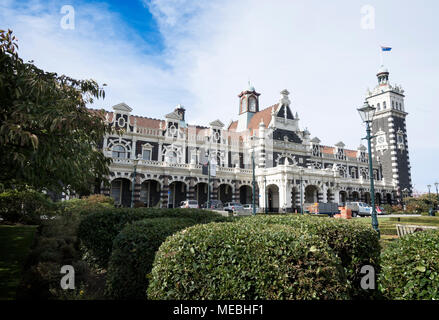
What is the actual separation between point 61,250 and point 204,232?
720 centimetres

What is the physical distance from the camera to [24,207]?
17.6m

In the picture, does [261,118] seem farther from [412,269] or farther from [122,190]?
[412,269]

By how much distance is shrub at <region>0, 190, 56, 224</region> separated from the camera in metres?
17.0

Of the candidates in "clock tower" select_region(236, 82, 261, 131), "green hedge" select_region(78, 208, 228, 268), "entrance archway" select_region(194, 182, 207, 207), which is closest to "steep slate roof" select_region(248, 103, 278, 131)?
"clock tower" select_region(236, 82, 261, 131)

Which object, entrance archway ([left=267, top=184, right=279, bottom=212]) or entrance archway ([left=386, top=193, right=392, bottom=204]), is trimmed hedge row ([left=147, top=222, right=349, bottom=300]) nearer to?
entrance archway ([left=267, top=184, right=279, bottom=212])

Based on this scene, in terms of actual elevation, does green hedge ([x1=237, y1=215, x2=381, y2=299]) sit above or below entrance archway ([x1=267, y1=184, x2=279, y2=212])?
below

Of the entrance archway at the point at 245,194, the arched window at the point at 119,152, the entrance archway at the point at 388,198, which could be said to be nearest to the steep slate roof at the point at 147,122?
the arched window at the point at 119,152

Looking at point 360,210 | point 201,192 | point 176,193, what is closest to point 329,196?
point 360,210

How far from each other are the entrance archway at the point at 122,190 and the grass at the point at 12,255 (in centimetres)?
1887

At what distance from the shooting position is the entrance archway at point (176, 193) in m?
36.9

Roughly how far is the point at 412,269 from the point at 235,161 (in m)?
39.4

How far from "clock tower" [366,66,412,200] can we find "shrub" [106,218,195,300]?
63262mm
